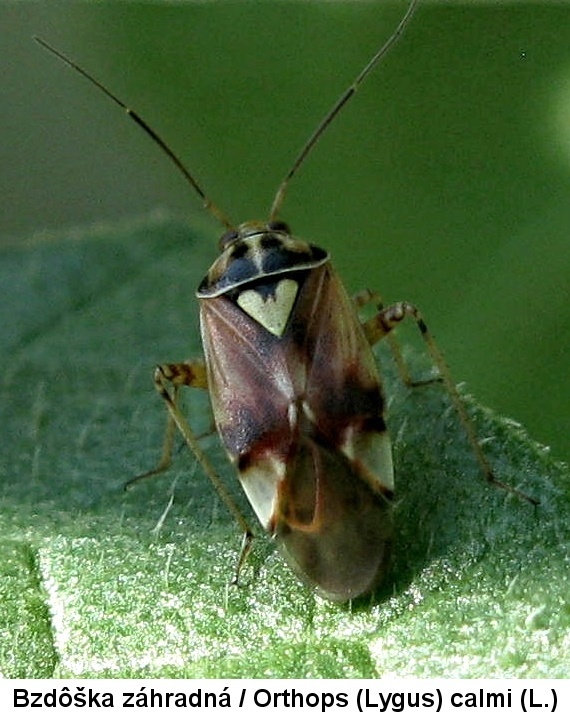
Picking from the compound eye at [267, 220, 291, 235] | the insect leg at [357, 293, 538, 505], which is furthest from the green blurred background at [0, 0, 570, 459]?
the compound eye at [267, 220, 291, 235]

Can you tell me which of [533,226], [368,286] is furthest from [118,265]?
[533,226]

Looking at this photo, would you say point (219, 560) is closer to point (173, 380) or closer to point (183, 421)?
point (183, 421)

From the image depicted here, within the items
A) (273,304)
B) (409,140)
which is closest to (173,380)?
(273,304)

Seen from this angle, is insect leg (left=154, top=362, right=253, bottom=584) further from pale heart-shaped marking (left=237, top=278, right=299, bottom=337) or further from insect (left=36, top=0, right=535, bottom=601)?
pale heart-shaped marking (left=237, top=278, right=299, bottom=337)

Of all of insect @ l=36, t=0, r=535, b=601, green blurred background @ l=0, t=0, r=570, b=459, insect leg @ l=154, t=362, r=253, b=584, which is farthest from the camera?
green blurred background @ l=0, t=0, r=570, b=459
